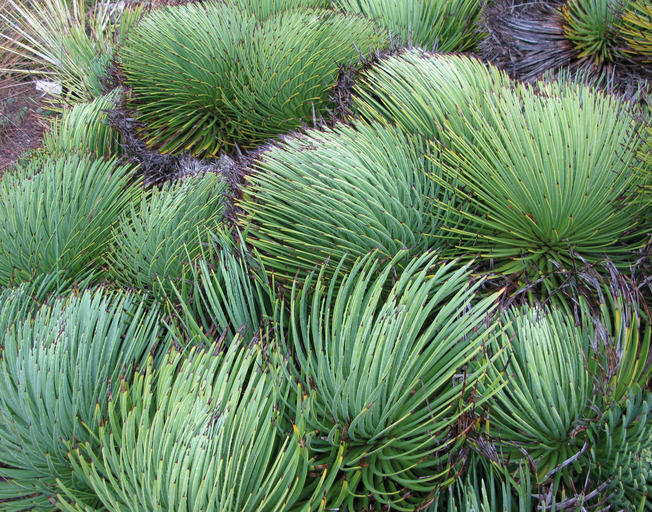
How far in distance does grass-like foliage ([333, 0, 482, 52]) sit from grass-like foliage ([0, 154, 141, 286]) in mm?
1360

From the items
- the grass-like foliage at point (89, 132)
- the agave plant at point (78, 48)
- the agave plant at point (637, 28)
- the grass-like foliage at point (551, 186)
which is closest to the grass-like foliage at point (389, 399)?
the grass-like foliage at point (551, 186)

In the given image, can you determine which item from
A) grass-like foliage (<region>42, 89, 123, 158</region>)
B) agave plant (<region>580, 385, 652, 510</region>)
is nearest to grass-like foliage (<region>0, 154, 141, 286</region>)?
grass-like foliage (<region>42, 89, 123, 158</region>)

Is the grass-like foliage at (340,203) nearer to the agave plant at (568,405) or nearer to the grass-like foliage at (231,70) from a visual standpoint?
the agave plant at (568,405)

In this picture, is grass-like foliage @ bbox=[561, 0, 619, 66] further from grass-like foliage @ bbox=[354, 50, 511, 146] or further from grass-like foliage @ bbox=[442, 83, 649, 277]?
grass-like foliage @ bbox=[442, 83, 649, 277]

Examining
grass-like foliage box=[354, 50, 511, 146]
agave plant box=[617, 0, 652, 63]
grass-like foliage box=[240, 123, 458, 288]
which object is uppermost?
agave plant box=[617, 0, 652, 63]

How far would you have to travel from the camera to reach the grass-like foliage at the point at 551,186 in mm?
1035

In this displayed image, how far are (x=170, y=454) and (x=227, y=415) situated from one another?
0.32ft

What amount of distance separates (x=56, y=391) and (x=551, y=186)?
1134mm

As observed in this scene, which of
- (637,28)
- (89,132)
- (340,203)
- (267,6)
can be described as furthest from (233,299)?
(267,6)

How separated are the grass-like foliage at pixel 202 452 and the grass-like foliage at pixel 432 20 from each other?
5.75ft

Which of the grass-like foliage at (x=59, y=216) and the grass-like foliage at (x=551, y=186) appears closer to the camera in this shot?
the grass-like foliage at (x=551, y=186)

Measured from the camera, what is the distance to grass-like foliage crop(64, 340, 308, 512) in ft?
2.12

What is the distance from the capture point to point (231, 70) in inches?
73.2

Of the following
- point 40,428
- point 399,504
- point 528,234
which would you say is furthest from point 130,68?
point 399,504
